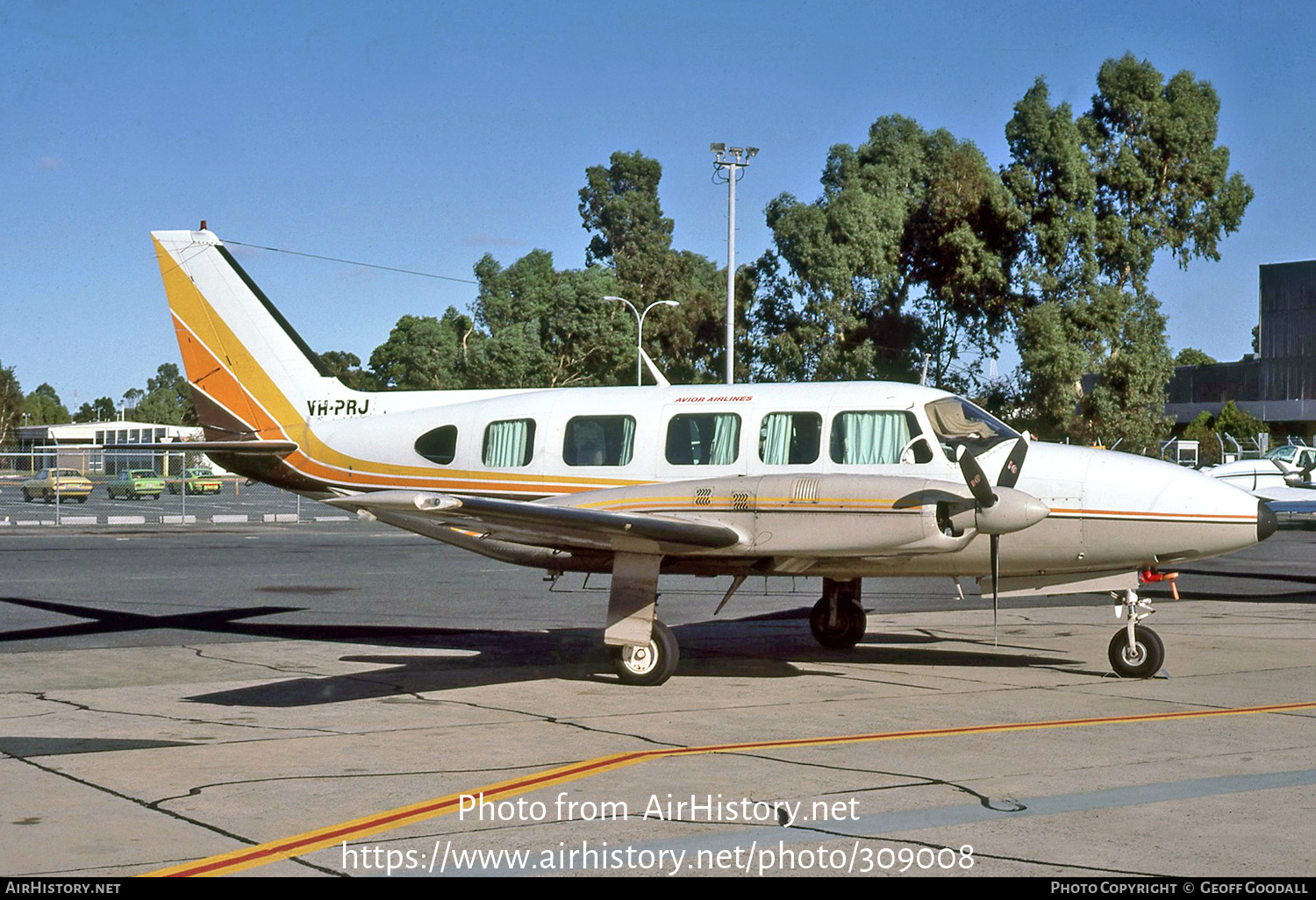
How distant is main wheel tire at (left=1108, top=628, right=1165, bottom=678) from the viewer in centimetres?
1302

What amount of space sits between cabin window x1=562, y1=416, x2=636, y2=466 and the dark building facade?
7825cm

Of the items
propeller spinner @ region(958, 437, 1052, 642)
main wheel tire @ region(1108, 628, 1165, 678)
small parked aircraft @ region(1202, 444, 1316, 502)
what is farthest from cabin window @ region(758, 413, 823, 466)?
small parked aircraft @ region(1202, 444, 1316, 502)

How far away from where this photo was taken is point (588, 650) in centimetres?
1559

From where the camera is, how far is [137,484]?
207ft

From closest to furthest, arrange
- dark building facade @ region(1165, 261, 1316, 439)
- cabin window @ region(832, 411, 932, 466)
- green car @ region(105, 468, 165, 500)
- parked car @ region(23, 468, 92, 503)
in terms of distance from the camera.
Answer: cabin window @ region(832, 411, 932, 466)
parked car @ region(23, 468, 92, 503)
green car @ region(105, 468, 165, 500)
dark building facade @ region(1165, 261, 1316, 439)

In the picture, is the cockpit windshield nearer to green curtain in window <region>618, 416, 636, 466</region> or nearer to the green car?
green curtain in window <region>618, 416, 636, 466</region>

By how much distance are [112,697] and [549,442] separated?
16.8 ft

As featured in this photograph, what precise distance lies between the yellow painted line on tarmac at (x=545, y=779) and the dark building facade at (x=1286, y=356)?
263 feet

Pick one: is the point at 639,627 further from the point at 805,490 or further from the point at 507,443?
the point at 507,443

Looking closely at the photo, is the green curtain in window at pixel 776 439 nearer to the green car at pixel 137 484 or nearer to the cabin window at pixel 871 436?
the cabin window at pixel 871 436

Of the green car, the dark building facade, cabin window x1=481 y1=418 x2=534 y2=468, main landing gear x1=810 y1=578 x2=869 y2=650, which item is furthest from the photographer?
the dark building facade

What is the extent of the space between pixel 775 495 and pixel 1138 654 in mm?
4014

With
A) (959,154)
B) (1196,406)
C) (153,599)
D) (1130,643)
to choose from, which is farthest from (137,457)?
(1130,643)

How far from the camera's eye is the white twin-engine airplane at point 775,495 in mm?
12227
